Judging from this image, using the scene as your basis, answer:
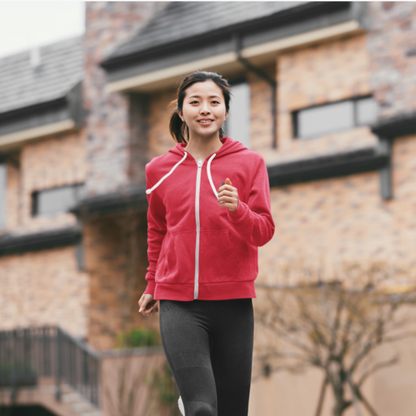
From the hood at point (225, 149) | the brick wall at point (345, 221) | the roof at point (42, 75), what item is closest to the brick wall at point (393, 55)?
the brick wall at point (345, 221)

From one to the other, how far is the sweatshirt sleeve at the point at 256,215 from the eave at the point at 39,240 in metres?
13.4

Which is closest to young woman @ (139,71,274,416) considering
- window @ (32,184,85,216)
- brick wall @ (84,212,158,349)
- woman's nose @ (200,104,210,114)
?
woman's nose @ (200,104,210,114)

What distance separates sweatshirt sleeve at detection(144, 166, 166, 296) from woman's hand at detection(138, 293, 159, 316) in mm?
25

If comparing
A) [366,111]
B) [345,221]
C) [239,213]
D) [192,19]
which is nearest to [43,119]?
[192,19]

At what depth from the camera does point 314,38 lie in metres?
12.9

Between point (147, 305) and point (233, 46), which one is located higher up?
point (233, 46)

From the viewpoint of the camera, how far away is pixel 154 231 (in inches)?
122

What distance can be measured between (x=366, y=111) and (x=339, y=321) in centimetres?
497

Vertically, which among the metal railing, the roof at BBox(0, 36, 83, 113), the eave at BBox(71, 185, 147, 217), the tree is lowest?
the metal railing

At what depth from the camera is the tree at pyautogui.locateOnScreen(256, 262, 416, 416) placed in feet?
30.6

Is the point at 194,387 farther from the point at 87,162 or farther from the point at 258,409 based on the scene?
the point at 87,162

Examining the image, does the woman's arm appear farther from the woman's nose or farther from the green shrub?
the green shrub

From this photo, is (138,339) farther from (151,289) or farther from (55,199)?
(151,289)

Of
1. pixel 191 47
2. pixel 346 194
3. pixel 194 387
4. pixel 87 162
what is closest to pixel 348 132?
pixel 346 194
